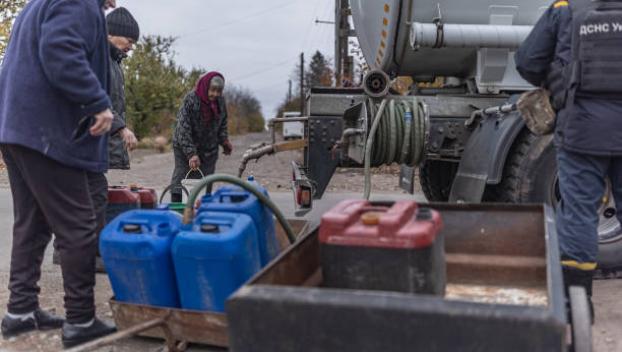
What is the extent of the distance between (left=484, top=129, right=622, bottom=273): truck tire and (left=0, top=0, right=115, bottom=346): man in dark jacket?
2677mm

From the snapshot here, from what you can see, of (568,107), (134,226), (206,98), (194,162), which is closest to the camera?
(134,226)

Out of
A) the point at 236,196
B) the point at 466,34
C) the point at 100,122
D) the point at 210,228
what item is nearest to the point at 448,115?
the point at 466,34

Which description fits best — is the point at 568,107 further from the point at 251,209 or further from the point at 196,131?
the point at 196,131

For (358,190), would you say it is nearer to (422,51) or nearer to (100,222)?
(422,51)

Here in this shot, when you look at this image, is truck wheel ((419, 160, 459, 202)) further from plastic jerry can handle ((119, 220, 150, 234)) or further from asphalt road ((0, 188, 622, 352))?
plastic jerry can handle ((119, 220, 150, 234))

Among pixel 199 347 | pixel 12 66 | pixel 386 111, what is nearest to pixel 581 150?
pixel 386 111

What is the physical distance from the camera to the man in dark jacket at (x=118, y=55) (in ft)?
13.3

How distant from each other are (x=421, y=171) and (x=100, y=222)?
3.35 m

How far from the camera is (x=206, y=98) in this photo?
557 centimetres

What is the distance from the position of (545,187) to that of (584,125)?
1.15 meters

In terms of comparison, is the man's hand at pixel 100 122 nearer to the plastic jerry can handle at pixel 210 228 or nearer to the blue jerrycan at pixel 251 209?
the blue jerrycan at pixel 251 209

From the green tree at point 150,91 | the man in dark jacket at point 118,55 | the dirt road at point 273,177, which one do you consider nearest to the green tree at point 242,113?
the green tree at point 150,91

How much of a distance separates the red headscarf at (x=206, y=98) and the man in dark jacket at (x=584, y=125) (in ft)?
10.5

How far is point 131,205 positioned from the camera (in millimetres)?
4336
